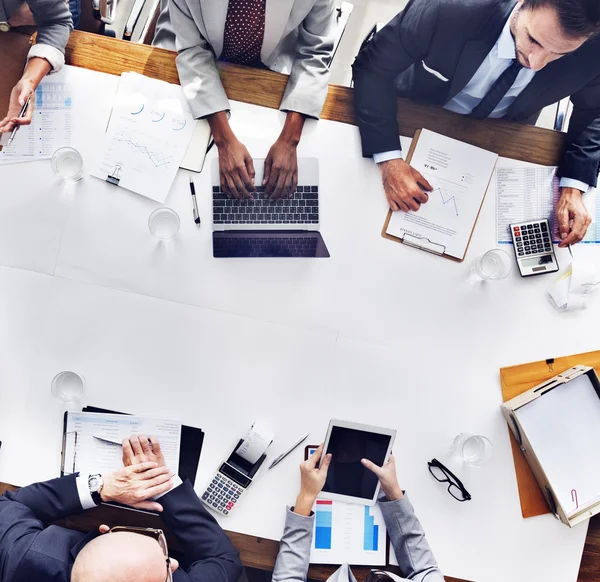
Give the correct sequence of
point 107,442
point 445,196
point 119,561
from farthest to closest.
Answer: point 445,196 → point 107,442 → point 119,561

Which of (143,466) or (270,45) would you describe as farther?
(270,45)

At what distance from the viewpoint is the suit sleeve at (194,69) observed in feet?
5.60

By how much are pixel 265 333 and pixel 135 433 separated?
1.56ft

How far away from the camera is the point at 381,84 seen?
1751 millimetres

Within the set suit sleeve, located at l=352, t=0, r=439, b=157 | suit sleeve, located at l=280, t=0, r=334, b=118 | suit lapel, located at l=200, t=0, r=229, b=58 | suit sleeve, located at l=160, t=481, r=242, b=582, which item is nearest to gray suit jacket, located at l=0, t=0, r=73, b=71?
suit lapel, located at l=200, t=0, r=229, b=58

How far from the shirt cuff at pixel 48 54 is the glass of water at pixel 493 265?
53.9 inches

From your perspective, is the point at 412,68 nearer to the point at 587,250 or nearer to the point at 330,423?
the point at 587,250

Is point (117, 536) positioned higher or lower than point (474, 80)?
lower

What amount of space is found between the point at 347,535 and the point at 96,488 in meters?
0.73

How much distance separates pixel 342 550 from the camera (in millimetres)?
1717

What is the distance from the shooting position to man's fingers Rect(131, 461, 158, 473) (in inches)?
64.7

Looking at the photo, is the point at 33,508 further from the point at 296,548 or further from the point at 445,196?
the point at 445,196

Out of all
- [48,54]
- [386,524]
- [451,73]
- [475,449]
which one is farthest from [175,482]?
[451,73]

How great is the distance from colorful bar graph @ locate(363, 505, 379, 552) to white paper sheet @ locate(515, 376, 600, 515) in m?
0.52
